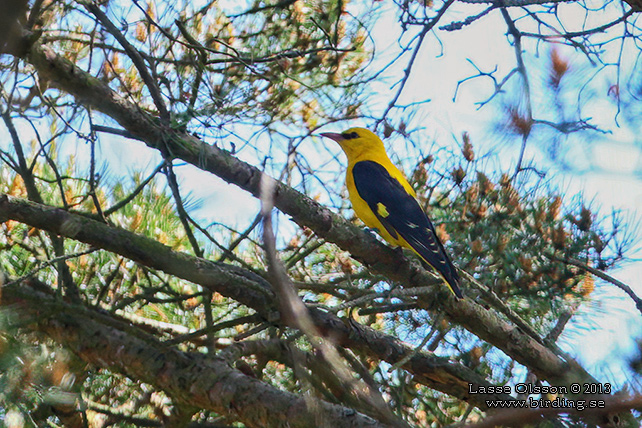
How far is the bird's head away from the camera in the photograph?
424 centimetres

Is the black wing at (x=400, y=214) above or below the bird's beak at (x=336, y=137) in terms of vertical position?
below

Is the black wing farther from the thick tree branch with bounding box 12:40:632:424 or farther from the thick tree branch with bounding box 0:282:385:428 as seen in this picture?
the thick tree branch with bounding box 0:282:385:428

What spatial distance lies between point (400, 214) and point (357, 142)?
933 millimetres

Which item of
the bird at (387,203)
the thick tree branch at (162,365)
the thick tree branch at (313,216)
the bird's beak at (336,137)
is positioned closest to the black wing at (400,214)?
the bird at (387,203)

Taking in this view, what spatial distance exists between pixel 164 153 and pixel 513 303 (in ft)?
6.19

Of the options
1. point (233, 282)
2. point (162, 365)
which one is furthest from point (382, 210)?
point (162, 365)

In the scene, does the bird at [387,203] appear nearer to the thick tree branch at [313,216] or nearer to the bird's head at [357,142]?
the bird's head at [357,142]

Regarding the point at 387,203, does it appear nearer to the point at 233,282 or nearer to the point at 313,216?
the point at 313,216

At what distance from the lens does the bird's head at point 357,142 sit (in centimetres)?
424

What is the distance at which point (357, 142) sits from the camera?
14.1 feet

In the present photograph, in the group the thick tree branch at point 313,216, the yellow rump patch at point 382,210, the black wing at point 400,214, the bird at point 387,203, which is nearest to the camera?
the thick tree branch at point 313,216

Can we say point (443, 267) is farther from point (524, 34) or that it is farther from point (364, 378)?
point (524, 34)

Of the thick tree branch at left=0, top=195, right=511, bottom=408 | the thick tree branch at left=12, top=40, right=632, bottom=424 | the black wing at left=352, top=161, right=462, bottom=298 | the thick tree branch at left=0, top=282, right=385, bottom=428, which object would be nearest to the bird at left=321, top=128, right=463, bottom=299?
the black wing at left=352, top=161, right=462, bottom=298

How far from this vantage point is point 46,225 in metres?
2.41
